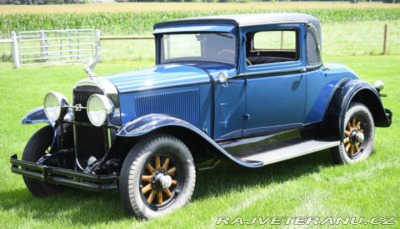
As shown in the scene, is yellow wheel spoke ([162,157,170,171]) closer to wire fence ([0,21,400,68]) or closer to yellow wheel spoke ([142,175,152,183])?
yellow wheel spoke ([142,175,152,183])

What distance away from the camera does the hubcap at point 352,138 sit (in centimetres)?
642

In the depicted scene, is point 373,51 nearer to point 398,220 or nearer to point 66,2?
point 398,220

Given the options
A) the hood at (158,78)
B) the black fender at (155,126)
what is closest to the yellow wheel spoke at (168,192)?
the black fender at (155,126)

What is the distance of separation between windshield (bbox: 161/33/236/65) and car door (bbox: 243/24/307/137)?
0.82ft

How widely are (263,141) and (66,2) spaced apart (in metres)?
51.4

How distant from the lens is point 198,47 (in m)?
5.90

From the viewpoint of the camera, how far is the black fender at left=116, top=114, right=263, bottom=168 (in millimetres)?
4469

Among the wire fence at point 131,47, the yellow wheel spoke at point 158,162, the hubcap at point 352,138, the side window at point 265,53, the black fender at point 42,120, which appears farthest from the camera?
the wire fence at point 131,47

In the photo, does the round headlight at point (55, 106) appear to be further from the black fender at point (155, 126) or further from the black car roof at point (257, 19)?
the black car roof at point (257, 19)

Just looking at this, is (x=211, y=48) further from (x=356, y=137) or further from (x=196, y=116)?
(x=356, y=137)

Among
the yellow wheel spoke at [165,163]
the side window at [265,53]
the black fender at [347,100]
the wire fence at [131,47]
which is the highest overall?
the side window at [265,53]

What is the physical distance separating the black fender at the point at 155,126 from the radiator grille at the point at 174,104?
197 mm

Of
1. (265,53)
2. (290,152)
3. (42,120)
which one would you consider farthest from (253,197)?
(42,120)

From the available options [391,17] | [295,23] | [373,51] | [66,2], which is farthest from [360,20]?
[295,23]
